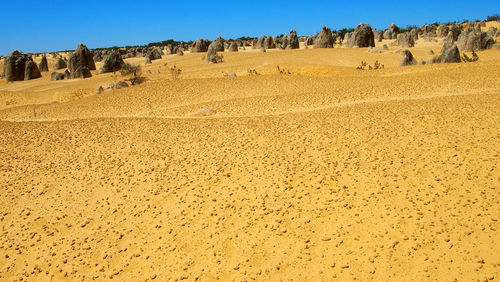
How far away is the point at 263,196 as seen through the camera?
5.10m

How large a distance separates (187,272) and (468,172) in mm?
4060

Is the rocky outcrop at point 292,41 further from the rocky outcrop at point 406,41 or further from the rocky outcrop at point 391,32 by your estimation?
the rocky outcrop at point 391,32

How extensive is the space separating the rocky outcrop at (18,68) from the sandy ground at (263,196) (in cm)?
2475

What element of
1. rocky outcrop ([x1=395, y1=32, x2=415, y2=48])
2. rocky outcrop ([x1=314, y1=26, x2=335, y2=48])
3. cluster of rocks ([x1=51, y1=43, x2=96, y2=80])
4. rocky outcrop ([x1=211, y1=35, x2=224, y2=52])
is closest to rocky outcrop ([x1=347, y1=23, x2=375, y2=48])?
rocky outcrop ([x1=314, y1=26, x2=335, y2=48])

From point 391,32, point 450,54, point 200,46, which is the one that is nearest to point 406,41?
point 391,32

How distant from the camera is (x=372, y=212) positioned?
4461mm

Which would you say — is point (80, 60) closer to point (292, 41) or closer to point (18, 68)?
point (18, 68)

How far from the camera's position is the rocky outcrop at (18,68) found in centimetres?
3011

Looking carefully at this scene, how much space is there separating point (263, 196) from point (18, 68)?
32.7 meters

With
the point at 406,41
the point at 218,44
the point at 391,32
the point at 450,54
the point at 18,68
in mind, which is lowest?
the point at 450,54

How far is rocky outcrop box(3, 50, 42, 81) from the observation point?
30109mm

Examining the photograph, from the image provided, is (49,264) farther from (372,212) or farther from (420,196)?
(420,196)

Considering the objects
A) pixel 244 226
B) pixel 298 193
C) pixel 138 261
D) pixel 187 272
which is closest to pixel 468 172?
pixel 298 193

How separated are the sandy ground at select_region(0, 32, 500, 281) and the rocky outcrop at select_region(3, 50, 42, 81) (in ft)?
81.2
